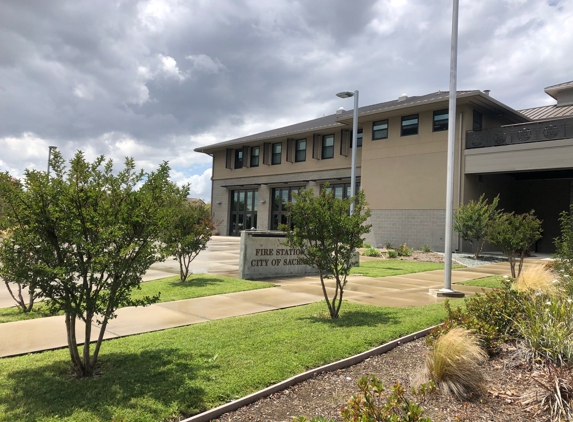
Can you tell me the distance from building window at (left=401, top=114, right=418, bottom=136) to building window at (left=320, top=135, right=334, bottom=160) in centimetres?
703

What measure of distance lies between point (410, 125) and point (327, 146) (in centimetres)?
799

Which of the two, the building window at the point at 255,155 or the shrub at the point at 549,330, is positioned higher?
the building window at the point at 255,155

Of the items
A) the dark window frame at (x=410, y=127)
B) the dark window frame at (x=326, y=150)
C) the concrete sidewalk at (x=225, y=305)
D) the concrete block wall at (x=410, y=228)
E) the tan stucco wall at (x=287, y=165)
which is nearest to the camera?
the concrete sidewalk at (x=225, y=305)

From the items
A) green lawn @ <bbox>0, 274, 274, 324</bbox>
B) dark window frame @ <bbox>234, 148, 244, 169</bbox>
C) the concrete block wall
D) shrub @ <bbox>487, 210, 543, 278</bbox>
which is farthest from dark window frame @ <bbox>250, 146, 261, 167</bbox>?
shrub @ <bbox>487, 210, 543, 278</bbox>

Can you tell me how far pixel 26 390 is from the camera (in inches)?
159

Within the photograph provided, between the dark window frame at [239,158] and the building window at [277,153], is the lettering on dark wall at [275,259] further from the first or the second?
the dark window frame at [239,158]

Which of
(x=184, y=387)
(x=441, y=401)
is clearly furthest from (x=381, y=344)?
(x=184, y=387)

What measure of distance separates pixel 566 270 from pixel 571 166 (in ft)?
52.8

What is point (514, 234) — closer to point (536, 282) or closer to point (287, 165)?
point (536, 282)

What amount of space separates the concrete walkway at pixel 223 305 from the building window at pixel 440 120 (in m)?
13.7

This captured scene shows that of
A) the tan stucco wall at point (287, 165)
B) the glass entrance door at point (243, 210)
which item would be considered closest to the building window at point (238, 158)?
the tan stucco wall at point (287, 165)

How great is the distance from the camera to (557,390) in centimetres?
382

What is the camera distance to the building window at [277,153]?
37047mm

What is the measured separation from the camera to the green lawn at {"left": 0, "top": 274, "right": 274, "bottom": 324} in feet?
24.7
